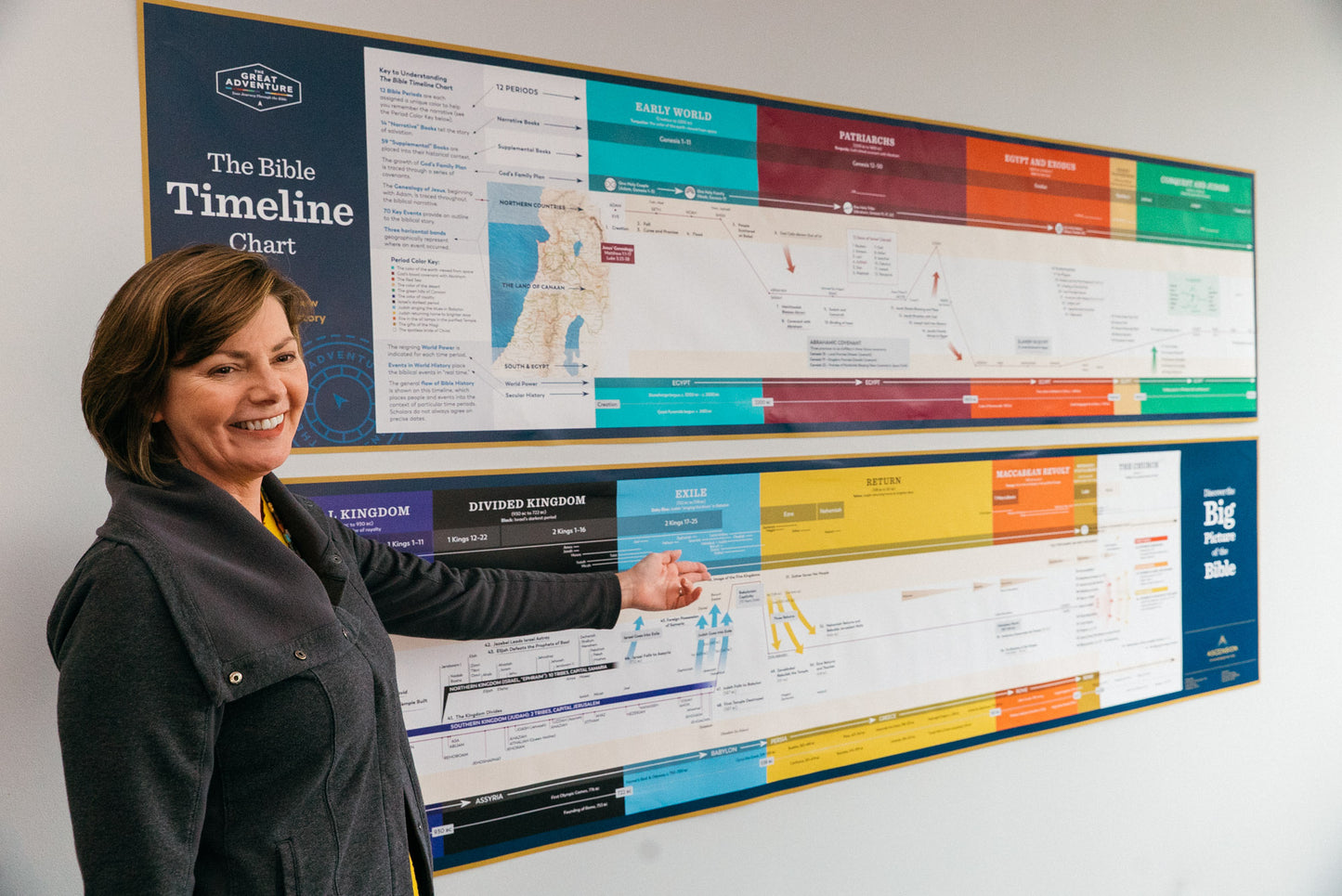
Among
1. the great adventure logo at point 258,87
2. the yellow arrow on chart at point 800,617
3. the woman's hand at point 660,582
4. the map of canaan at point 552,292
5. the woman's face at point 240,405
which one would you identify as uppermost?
the great adventure logo at point 258,87

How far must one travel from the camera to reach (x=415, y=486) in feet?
4.65

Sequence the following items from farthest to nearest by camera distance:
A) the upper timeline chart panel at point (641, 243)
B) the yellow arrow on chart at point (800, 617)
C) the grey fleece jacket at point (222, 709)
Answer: the yellow arrow on chart at point (800, 617) < the upper timeline chart panel at point (641, 243) < the grey fleece jacket at point (222, 709)

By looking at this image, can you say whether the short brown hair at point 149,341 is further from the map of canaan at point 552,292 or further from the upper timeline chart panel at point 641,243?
the map of canaan at point 552,292

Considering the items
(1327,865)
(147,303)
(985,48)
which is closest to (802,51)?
(985,48)

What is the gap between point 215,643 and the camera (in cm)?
84

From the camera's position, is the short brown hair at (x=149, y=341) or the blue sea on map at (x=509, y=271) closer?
the short brown hair at (x=149, y=341)

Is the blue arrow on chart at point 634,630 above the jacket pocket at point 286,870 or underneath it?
above

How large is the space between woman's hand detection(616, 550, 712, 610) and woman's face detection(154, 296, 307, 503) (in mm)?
662

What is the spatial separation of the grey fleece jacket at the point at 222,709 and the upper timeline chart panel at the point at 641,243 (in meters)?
0.45

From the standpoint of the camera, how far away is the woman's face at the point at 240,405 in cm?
92

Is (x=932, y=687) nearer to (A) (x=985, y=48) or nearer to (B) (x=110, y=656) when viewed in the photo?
(A) (x=985, y=48)

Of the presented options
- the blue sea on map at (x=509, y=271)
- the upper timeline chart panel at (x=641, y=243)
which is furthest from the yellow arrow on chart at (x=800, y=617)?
the blue sea on map at (x=509, y=271)

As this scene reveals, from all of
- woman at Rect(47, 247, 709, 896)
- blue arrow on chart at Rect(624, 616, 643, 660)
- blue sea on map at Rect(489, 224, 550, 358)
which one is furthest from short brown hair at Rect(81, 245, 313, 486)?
blue arrow on chart at Rect(624, 616, 643, 660)

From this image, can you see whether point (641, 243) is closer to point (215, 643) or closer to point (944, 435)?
point (944, 435)
